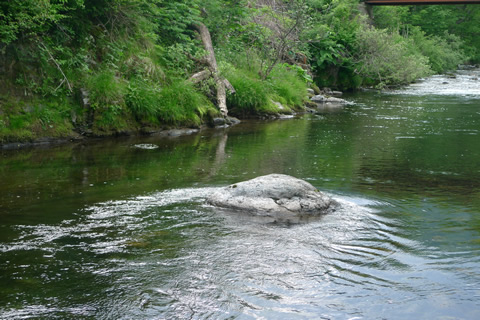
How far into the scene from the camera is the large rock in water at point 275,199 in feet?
23.4

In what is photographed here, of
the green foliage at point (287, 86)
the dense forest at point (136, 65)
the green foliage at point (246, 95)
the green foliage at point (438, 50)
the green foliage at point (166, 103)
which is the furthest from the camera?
the green foliage at point (438, 50)

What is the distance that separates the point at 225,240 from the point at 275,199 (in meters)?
1.45

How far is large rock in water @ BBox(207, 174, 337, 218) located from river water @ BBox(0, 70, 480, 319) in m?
0.27

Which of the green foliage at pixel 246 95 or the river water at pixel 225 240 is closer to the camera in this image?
the river water at pixel 225 240

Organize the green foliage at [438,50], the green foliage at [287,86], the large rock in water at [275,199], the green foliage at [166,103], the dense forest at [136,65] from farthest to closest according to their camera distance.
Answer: the green foliage at [438,50], the green foliage at [287,86], the green foliage at [166,103], the dense forest at [136,65], the large rock in water at [275,199]

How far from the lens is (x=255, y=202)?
7.21 m

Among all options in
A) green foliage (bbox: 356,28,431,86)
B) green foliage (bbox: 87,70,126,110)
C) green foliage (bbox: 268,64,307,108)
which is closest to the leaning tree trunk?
green foliage (bbox: 268,64,307,108)

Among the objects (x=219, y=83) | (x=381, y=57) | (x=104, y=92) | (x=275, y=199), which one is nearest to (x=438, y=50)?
(x=381, y=57)

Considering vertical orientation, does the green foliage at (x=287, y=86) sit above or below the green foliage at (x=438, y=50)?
below

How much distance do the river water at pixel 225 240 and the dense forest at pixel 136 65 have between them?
5.13ft

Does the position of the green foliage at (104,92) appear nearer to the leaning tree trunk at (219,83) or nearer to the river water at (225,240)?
the river water at (225,240)

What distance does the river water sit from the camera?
180 inches

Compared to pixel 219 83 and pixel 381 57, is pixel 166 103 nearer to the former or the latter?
pixel 219 83

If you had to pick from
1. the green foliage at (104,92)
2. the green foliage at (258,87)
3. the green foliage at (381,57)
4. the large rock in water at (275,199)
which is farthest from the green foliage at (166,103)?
the green foliage at (381,57)
